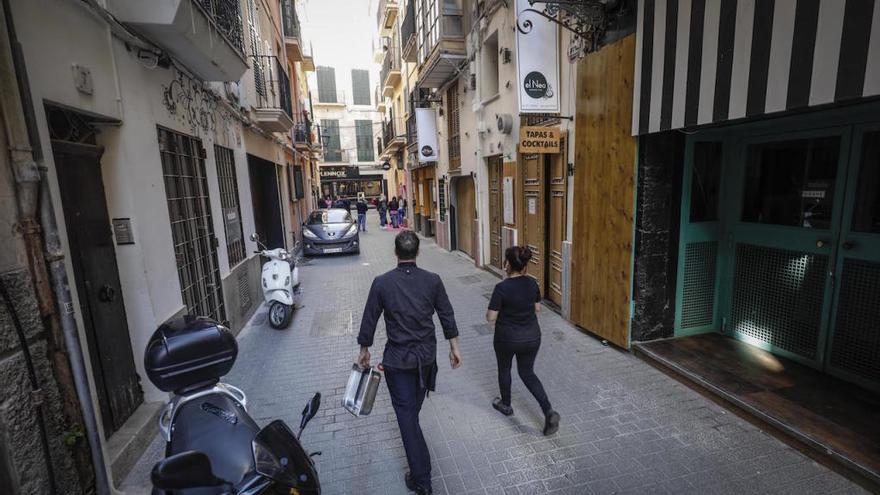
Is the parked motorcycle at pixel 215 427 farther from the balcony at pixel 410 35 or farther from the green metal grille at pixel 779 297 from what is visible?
the balcony at pixel 410 35

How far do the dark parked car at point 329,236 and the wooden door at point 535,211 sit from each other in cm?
690

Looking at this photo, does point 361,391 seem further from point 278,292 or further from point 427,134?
point 427,134

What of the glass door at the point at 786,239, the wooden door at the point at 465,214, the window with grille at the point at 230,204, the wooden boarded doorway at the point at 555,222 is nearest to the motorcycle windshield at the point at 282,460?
the glass door at the point at 786,239

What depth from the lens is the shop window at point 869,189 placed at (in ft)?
11.7

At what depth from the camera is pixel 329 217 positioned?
533 inches

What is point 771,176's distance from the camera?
4.51 meters

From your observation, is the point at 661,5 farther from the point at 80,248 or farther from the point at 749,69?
the point at 80,248

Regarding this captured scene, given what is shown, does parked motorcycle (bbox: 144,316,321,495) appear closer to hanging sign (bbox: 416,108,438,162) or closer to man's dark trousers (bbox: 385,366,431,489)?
man's dark trousers (bbox: 385,366,431,489)

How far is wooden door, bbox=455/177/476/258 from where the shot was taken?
11.5m

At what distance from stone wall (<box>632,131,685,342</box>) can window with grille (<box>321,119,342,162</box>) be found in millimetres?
38384

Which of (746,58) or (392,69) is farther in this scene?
(392,69)

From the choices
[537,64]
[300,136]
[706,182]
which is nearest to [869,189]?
[706,182]

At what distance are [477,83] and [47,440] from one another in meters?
9.49

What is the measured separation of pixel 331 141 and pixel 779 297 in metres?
40.0
